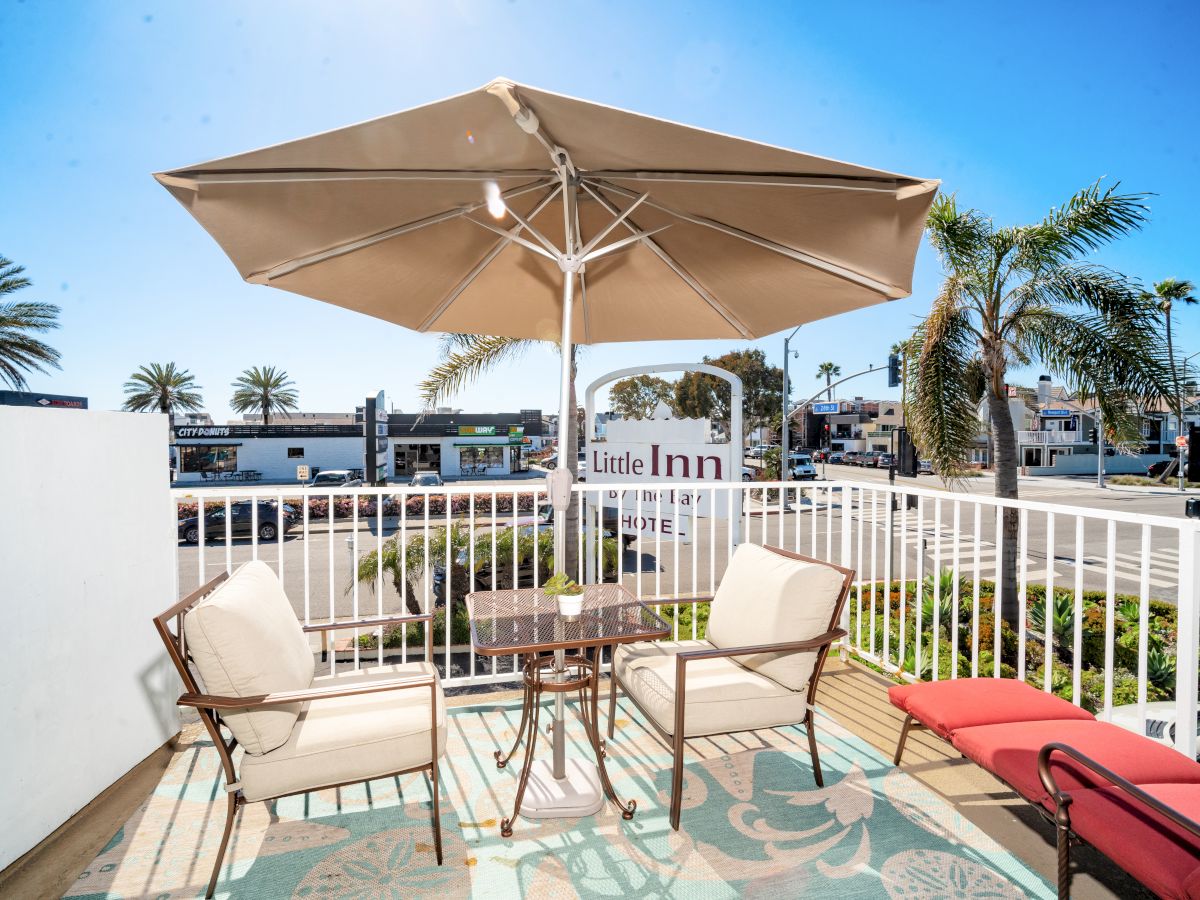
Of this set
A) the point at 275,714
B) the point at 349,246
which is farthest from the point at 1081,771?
the point at 349,246

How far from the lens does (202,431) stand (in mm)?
32875

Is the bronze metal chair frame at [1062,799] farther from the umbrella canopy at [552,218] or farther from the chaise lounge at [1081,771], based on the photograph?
the umbrella canopy at [552,218]

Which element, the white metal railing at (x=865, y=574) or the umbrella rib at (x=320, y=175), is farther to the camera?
the white metal railing at (x=865, y=574)

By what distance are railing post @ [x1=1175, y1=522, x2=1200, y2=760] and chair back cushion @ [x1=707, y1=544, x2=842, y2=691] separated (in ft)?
3.45

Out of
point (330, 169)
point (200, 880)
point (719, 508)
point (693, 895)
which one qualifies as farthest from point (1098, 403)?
point (200, 880)

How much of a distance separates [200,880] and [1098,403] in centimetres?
884

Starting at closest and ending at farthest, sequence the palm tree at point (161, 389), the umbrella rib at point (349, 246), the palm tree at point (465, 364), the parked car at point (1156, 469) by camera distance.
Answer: the umbrella rib at point (349, 246)
the palm tree at point (465, 364)
the parked car at point (1156, 469)
the palm tree at point (161, 389)

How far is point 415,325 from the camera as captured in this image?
129 inches

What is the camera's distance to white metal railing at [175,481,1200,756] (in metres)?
2.46

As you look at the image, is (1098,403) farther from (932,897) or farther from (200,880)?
(200,880)

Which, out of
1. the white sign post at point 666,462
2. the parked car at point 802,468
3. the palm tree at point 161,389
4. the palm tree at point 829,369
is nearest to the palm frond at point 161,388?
the palm tree at point 161,389

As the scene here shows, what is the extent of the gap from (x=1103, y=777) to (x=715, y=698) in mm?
1104

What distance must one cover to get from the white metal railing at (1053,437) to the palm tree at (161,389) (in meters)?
57.0

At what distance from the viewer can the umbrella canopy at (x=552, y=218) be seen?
1.77 metres
